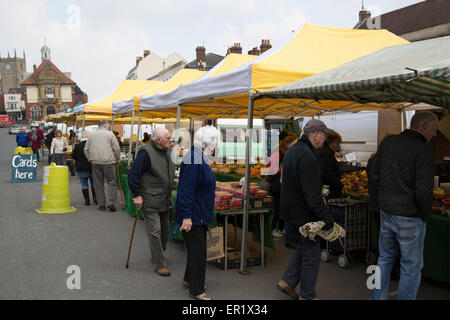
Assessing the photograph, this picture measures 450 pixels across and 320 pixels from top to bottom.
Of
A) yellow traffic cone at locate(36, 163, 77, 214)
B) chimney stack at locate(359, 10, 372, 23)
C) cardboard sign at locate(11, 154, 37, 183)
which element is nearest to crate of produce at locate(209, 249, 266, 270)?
yellow traffic cone at locate(36, 163, 77, 214)

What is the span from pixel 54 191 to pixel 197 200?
617 cm

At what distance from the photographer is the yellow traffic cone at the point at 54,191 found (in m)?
9.24

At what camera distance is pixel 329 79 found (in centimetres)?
436

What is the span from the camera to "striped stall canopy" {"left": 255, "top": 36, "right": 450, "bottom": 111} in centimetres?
333

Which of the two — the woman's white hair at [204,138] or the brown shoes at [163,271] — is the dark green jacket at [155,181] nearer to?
the brown shoes at [163,271]

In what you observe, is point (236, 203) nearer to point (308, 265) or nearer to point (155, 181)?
point (155, 181)

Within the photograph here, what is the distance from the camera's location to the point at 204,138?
423 centimetres

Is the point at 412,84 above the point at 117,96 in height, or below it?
below

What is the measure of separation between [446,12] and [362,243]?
50.9 ft

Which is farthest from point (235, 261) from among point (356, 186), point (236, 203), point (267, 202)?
point (356, 186)

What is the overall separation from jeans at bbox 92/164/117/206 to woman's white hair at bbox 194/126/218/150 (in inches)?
221

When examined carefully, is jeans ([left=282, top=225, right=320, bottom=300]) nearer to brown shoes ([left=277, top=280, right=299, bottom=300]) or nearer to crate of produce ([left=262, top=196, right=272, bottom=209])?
brown shoes ([left=277, top=280, right=299, bottom=300])
